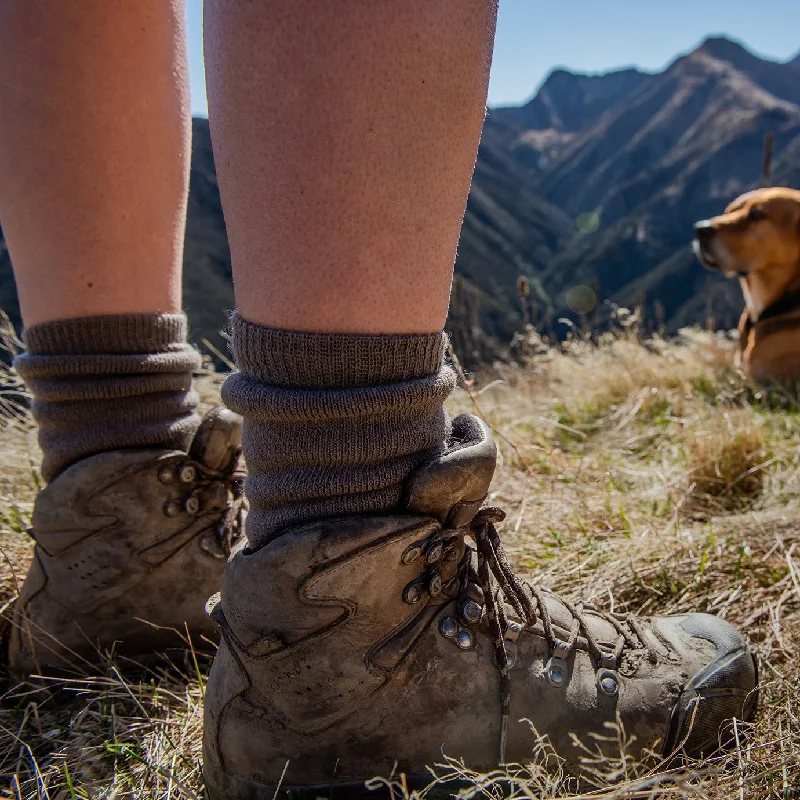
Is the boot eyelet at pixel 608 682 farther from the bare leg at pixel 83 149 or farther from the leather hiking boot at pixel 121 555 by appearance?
the bare leg at pixel 83 149

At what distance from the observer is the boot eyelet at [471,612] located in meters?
0.74

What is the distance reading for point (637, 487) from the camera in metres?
1.72

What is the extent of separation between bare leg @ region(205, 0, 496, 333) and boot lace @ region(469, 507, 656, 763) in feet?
0.90

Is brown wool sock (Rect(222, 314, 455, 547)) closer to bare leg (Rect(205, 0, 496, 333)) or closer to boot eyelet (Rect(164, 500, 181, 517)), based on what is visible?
bare leg (Rect(205, 0, 496, 333))

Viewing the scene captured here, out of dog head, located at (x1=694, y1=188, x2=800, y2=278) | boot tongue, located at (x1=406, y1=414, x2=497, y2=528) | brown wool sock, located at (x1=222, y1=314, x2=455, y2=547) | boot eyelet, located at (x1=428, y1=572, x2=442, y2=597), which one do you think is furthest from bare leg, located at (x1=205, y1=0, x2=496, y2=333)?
dog head, located at (x1=694, y1=188, x2=800, y2=278)

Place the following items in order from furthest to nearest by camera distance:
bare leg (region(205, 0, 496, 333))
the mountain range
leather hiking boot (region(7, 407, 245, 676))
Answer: the mountain range, leather hiking boot (region(7, 407, 245, 676)), bare leg (region(205, 0, 496, 333))

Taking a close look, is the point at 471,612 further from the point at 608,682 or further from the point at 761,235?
the point at 761,235

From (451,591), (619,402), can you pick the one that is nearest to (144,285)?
(451,591)

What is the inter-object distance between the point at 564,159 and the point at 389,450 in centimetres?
8897

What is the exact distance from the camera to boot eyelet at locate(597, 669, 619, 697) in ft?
2.46

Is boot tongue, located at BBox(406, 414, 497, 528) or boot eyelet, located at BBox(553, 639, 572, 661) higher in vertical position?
boot tongue, located at BBox(406, 414, 497, 528)

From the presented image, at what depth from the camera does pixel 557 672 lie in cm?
75

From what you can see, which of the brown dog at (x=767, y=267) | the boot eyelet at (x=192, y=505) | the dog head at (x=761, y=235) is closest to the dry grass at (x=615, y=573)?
the boot eyelet at (x=192, y=505)

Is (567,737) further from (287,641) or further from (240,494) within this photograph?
(240,494)
